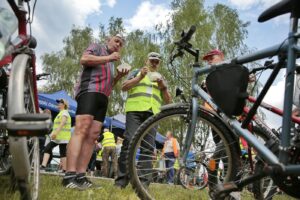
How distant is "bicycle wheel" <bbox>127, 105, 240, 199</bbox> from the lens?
3068 millimetres

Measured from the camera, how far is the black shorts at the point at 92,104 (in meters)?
4.54

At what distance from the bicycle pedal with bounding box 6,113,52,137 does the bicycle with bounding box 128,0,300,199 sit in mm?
1328

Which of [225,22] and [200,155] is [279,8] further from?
[225,22]

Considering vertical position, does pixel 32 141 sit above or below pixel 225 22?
below

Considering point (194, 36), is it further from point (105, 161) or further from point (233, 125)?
point (233, 125)

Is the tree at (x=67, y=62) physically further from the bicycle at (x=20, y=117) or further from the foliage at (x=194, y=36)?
the bicycle at (x=20, y=117)

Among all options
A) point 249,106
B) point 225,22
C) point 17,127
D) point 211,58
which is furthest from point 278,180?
point 225,22

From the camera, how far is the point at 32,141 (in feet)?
9.41

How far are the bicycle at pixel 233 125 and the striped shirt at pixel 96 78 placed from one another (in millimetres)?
1447

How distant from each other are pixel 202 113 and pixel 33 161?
4.33 ft

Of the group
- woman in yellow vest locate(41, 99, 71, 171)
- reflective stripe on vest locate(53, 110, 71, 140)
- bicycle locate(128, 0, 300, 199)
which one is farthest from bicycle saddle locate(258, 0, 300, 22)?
reflective stripe on vest locate(53, 110, 71, 140)

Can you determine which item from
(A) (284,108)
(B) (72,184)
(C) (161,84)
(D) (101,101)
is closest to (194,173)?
(A) (284,108)

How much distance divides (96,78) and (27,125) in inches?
119

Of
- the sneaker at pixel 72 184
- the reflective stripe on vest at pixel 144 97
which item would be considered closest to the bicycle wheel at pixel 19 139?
the sneaker at pixel 72 184
